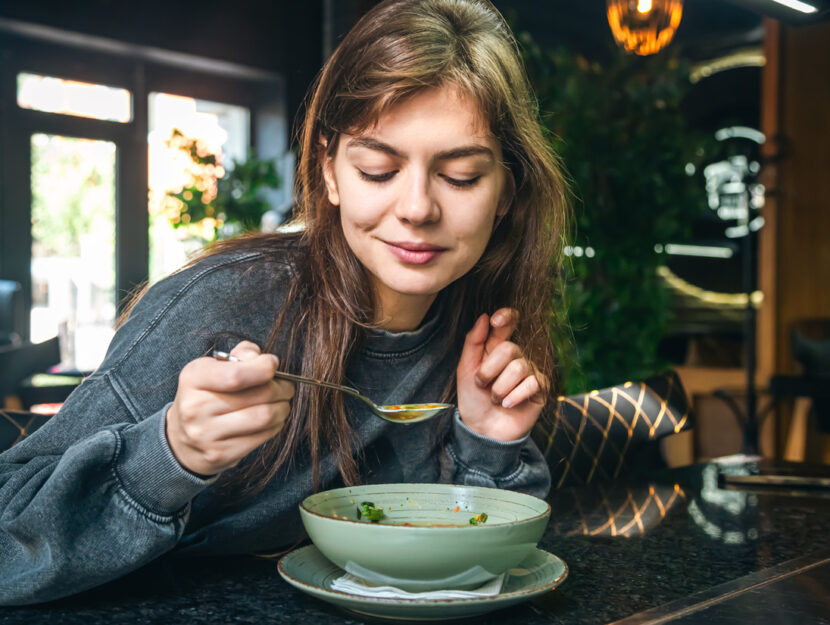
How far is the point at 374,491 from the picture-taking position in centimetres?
90

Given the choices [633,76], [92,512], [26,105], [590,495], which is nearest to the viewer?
[92,512]

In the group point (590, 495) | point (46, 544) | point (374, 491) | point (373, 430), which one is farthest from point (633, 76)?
point (46, 544)

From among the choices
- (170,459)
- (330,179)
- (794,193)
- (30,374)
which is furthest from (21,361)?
(794,193)

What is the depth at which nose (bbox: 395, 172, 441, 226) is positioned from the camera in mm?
971

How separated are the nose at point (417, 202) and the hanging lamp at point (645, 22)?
2693 millimetres

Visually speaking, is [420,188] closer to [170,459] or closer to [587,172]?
[170,459]

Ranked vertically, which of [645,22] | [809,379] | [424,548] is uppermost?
[645,22]

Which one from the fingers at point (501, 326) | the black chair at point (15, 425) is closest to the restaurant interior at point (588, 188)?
the black chair at point (15, 425)

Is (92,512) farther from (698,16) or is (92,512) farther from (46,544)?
(698,16)

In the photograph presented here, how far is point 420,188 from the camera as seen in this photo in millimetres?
973

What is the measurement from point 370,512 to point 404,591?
13 centimetres

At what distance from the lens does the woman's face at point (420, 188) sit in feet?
3.23

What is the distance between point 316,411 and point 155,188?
6393 millimetres

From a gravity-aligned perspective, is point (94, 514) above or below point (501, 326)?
below
